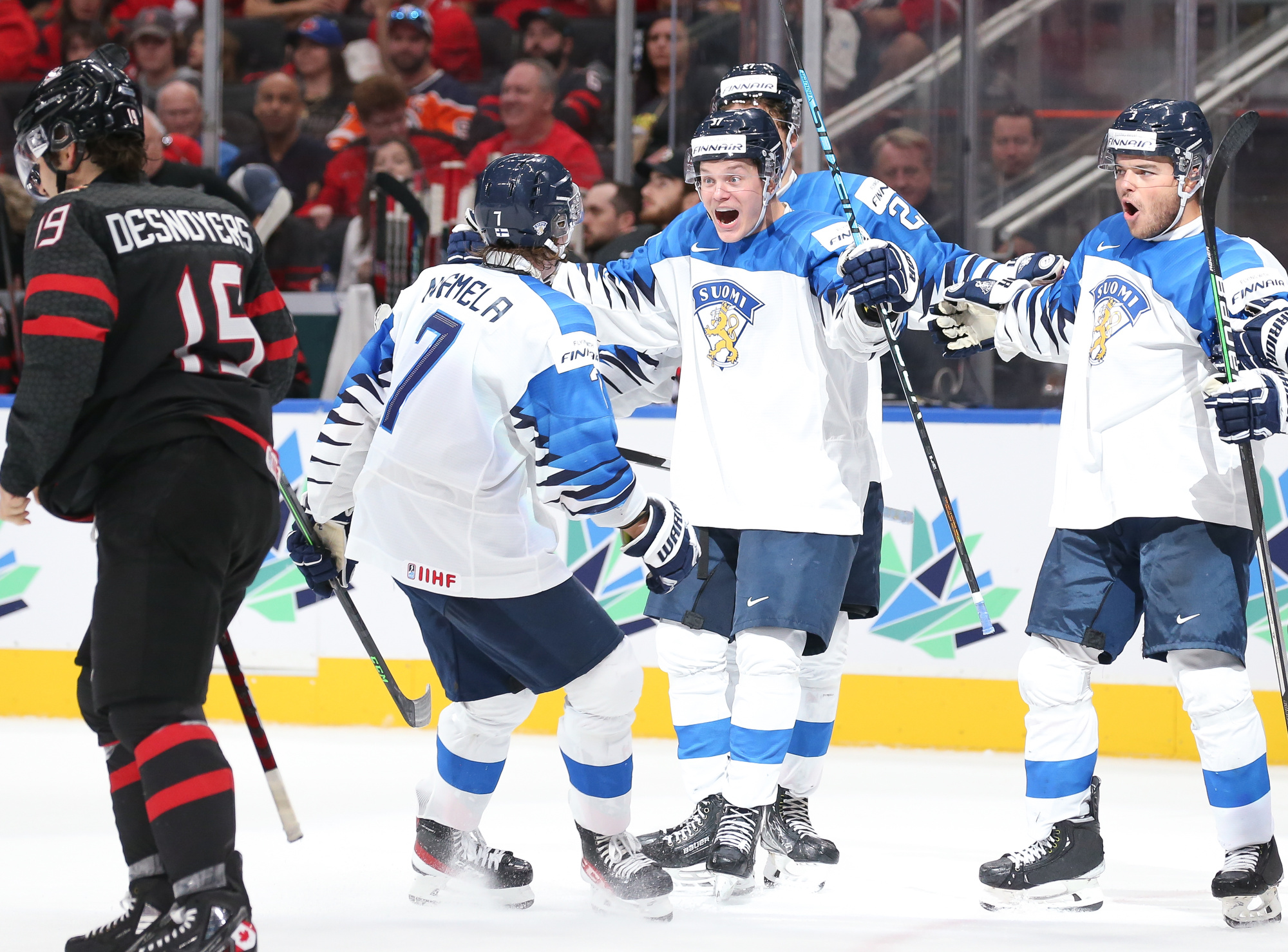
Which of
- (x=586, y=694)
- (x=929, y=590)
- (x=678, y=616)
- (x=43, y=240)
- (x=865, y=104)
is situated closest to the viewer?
(x=43, y=240)

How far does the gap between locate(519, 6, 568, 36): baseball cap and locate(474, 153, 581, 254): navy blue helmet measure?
458 cm

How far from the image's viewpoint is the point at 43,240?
7.91 feet

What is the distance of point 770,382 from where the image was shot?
3240 mm

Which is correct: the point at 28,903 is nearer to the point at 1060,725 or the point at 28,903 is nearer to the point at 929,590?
the point at 1060,725

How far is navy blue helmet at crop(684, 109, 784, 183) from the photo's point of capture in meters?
3.18

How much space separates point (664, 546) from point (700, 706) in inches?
23.8

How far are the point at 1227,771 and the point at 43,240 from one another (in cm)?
219

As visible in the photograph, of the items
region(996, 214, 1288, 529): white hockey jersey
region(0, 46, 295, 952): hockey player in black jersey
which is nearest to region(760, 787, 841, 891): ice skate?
region(996, 214, 1288, 529): white hockey jersey

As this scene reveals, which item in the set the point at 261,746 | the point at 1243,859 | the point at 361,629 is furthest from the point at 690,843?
the point at 1243,859

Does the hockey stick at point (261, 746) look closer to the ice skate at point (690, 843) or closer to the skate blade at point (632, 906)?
the skate blade at point (632, 906)

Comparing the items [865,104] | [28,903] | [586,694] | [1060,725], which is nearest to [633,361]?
[586,694]

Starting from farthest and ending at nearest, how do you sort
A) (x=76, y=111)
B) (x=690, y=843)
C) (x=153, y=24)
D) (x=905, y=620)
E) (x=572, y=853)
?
(x=153, y=24), (x=905, y=620), (x=572, y=853), (x=690, y=843), (x=76, y=111)

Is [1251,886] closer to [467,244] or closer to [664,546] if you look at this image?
[664,546]

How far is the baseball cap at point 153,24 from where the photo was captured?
7195 mm
